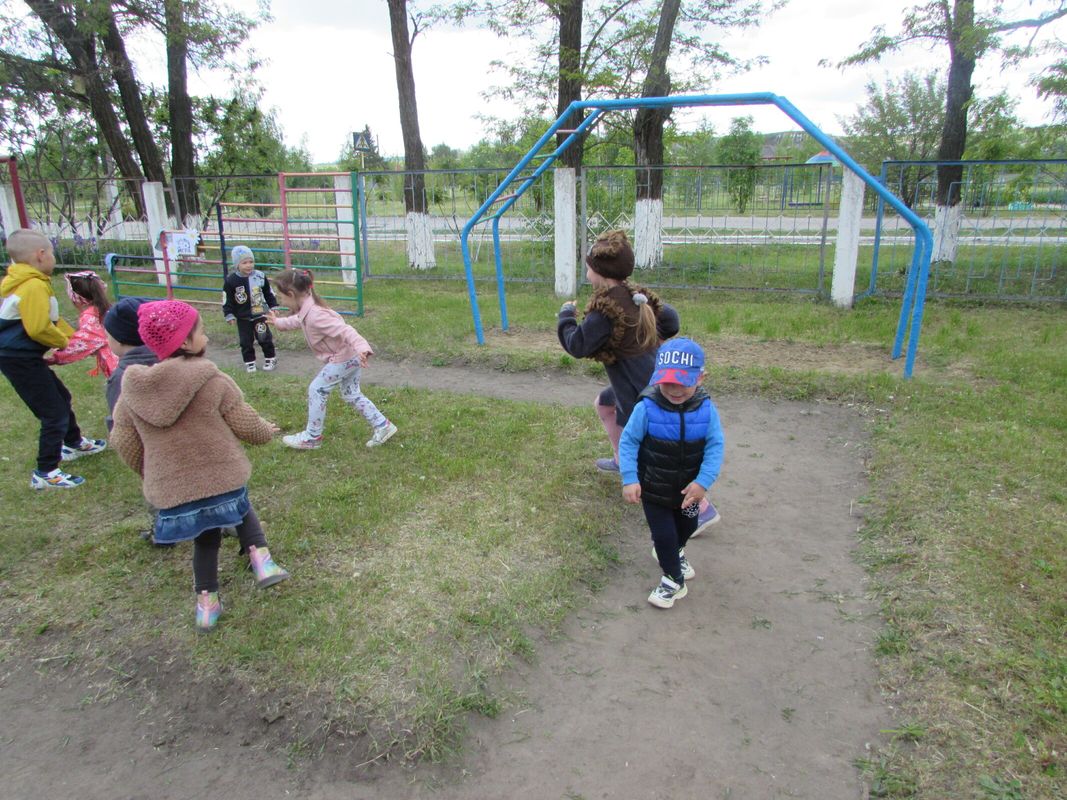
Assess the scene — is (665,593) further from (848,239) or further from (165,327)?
(848,239)

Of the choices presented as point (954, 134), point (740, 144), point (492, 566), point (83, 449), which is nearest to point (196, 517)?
point (492, 566)

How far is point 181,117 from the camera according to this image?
54.1 ft

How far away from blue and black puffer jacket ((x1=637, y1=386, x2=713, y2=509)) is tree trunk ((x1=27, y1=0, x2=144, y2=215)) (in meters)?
14.6

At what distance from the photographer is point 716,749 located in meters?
2.56

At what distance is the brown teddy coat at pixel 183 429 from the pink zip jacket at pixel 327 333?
190cm

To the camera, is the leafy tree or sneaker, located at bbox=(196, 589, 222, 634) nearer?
sneaker, located at bbox=(196, 589, 222, 634)

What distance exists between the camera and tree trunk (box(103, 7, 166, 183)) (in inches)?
607

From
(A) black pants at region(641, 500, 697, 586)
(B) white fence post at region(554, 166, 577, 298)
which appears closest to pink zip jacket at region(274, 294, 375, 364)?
(A) black pants at region(641, 500, 697, 586)

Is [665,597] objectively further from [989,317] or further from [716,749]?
[989,317]

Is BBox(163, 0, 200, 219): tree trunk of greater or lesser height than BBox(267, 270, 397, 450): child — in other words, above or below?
above

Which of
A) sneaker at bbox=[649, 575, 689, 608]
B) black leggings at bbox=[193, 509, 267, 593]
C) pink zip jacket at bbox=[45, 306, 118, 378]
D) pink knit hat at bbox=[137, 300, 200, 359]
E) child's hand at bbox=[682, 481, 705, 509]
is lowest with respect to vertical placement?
sneaker at bbox=[649, 575, 689, 608]

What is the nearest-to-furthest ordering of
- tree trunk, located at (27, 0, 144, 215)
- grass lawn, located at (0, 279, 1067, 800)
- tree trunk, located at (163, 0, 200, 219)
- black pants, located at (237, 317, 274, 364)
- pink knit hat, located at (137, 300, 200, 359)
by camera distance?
grass lawn, located at (0, 279, 1067, 800) → pink knit hat, located at (137, 300, 200, 359) → black pants, located at (237, 317, 274, 364) → tree trunk, located at (27, 0, 144, 215) → tree trunk, located at (163, 0, 200, 219)

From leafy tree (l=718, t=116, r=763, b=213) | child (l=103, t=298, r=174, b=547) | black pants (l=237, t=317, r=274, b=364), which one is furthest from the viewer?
leafy tree (l=718, t=116, r=763, b=213)

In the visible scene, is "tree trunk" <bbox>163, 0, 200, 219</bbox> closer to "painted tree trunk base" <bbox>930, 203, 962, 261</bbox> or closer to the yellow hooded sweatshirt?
the yellow hooded sweatshirt
